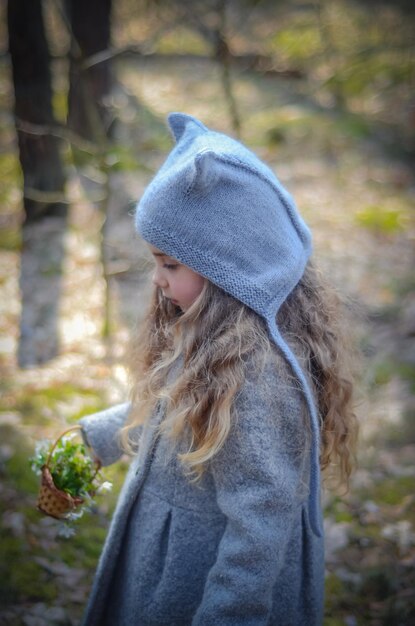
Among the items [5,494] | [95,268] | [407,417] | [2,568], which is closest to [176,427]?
[2,568]

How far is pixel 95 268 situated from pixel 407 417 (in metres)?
3.75

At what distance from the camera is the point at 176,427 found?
1.78m

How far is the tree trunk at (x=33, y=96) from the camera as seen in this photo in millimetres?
6020

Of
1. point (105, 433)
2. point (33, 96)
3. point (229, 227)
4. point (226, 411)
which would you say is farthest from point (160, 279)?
point (33, 96)

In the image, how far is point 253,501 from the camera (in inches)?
65.0

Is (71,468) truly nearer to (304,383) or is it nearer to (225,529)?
(225,529)

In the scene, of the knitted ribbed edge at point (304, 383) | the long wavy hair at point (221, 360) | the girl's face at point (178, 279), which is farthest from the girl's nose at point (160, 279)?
the knitted ribbed edge at point (304, 383)

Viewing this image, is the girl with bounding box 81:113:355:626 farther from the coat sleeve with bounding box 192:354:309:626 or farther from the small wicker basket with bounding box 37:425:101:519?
the small wicker basket with bounding box 37:425:101:519

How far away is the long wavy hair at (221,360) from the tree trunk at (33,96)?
4265 mm

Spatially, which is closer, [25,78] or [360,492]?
[360,492]

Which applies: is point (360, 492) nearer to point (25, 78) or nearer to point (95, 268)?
point (95, 268)

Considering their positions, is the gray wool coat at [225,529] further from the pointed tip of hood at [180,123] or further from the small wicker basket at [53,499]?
the pointed tip of hood at [180,123]

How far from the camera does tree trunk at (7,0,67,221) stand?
602 centimetres

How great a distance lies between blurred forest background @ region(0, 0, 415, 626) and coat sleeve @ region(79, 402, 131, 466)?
0.73 meters
